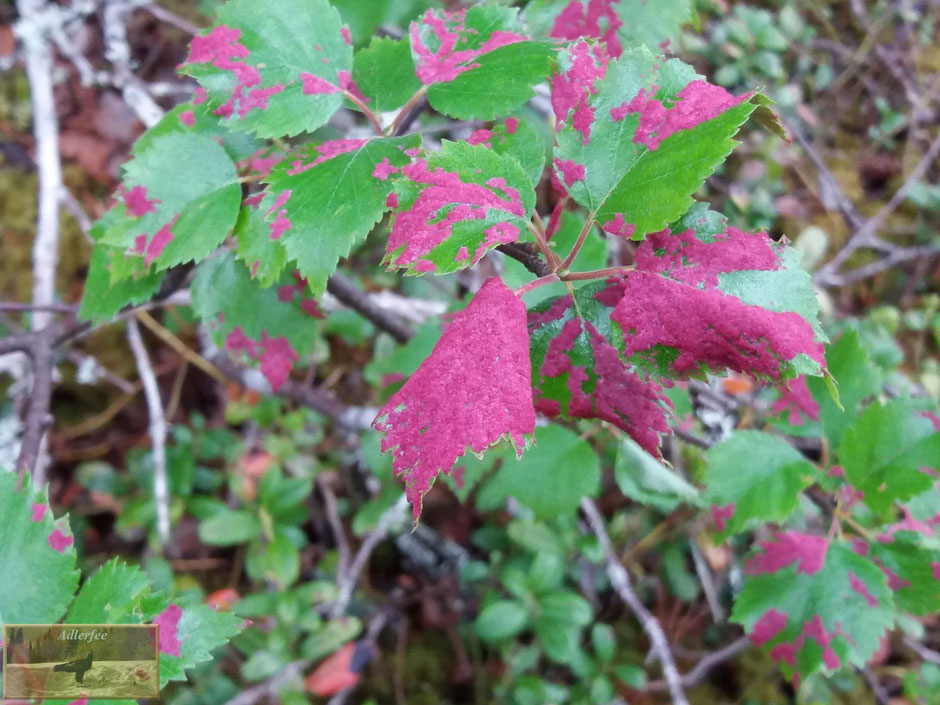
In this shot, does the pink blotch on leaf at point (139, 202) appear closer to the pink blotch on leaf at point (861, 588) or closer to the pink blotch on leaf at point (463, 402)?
the pink blotch on leaf at point (463, 402)

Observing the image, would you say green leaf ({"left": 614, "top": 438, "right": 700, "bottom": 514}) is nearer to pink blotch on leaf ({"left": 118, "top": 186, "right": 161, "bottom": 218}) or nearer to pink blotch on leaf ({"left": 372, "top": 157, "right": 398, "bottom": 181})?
pink blotch on leaf ({"left": 372, "top": 157, "right": 398, "bottom": 181})

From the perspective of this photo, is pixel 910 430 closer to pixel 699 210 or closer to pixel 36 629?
pixel 699 210

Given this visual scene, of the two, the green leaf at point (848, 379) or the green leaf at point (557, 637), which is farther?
the green leaf at point (557, 637)

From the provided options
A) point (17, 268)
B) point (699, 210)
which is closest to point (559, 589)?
point (699, 210)

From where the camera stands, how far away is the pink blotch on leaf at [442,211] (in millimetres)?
567

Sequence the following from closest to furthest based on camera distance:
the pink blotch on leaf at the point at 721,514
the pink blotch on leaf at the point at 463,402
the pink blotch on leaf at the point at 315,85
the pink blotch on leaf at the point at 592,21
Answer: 1. the pink blotch on leaf at the point at 463,402
2. the pink blotch on leaf at the point at 315,85
3. the pink blotch on leaf at the point at 592,21
4. the pink blotch on leaf at the point at 721,514

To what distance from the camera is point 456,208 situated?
0.58 m

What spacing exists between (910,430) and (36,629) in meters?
1.30

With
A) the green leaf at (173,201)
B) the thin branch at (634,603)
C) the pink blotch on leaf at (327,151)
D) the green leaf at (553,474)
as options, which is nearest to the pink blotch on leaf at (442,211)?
the pink blotch on leaf at (327,151)

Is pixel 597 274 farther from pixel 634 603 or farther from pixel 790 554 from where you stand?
pixel 634 603

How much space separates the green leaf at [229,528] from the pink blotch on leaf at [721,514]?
3.54 ft

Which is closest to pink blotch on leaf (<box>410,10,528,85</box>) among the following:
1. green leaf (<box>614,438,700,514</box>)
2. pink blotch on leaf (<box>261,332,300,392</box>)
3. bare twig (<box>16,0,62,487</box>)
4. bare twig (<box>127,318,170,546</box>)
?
pink blotch on leaf (<box>261,332,300,392</box>)

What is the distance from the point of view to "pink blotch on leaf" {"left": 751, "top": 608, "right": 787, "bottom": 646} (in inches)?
40.2

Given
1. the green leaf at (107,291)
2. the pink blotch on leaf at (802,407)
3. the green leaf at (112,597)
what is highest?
the green leaf at (107,291)
